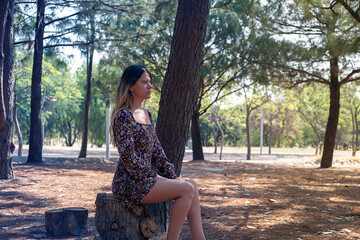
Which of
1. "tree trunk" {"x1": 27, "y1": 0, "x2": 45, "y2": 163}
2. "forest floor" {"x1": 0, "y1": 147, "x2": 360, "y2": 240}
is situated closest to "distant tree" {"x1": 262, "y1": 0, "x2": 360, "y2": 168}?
"forest floor" {"x1": 0, "y1": 147, "x2": 360, "y2": 240}

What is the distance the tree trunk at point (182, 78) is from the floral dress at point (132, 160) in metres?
1.03

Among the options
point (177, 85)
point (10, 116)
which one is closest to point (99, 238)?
point (177, 85)

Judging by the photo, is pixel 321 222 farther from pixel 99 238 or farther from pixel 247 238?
pixel 99 238

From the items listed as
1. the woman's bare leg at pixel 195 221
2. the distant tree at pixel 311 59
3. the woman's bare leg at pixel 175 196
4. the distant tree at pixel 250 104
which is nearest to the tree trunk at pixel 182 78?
the woman's bare leg at pixel 195 221

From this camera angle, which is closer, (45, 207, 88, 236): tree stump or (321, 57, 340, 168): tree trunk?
(45, 207, 88, 236): tree stump

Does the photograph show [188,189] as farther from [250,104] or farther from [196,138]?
[250,104]

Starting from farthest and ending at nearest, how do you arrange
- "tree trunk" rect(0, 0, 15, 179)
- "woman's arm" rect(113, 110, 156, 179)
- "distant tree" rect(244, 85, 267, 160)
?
"distant tree" rect(244, 85, 267, 160) < "tree trunk" rect(0, 0, 15, 179) < "woman's arm" rect(113, 110, 156, 179)

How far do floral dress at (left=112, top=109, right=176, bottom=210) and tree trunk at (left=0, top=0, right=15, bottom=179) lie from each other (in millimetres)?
5233

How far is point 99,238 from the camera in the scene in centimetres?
347

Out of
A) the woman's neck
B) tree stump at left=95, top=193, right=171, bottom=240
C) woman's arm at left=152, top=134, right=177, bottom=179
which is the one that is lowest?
tree stump at left=95, top=193, right=171, bottom=240

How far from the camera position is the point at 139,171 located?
2914mm

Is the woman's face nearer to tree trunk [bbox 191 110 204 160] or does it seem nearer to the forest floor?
the forest floor

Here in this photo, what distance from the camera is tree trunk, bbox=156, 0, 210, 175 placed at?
4133 millimetres

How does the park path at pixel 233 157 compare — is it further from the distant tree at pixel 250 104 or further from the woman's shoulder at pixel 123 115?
the woman's shoulder at pixel 123 115
